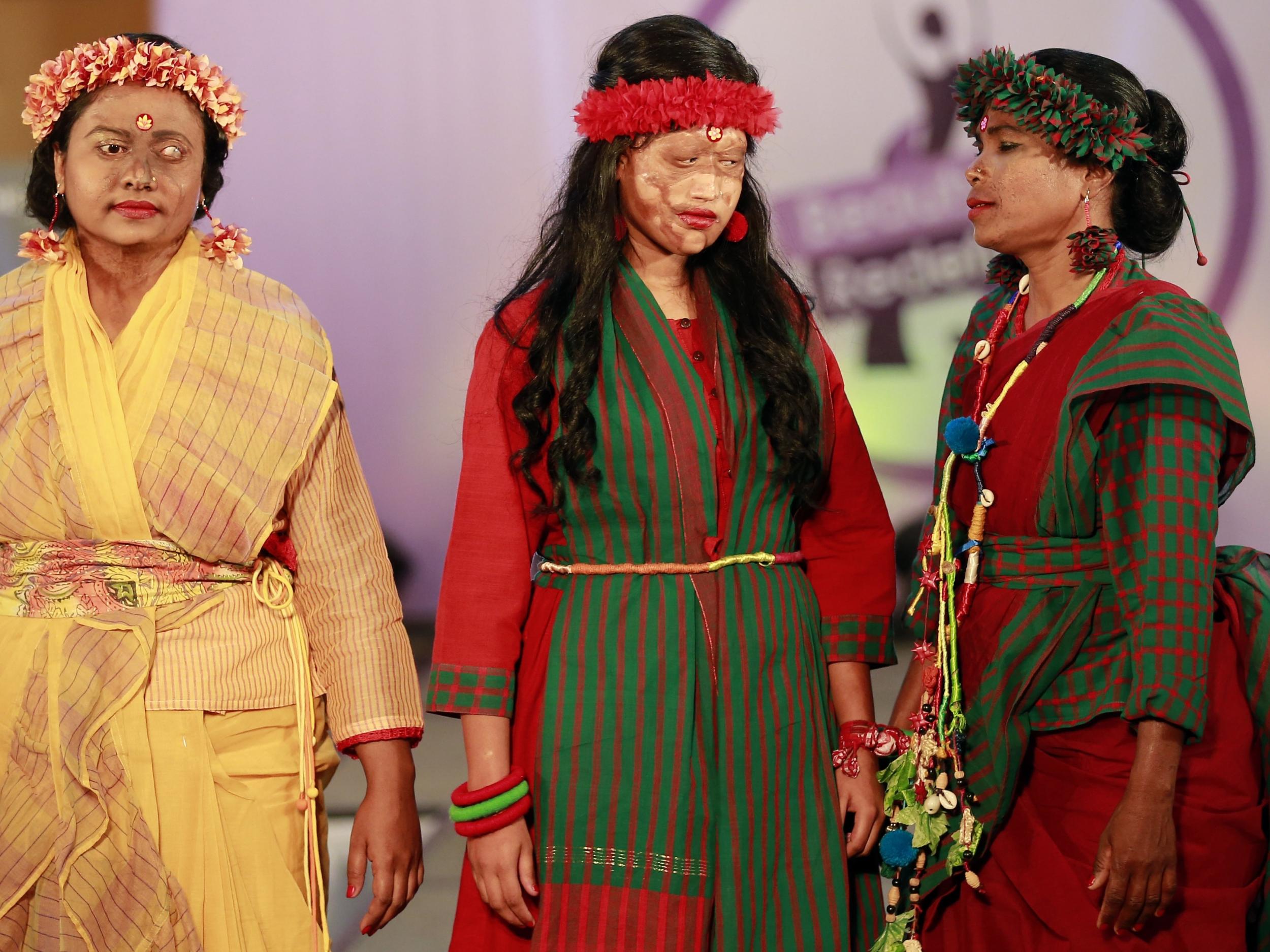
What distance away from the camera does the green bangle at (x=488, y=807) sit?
6.55 feet

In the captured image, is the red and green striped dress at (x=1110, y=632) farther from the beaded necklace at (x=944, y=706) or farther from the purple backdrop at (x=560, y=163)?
the purple backdrop at (x=560, y=163)

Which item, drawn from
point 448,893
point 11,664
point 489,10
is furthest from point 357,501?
point 489,10

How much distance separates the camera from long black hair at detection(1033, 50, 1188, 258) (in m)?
2.26

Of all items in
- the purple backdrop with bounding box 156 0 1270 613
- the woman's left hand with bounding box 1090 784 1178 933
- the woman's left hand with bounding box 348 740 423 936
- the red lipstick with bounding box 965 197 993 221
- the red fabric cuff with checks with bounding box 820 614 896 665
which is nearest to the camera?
the woman's left hand with bounding box 1090 784 1178 933

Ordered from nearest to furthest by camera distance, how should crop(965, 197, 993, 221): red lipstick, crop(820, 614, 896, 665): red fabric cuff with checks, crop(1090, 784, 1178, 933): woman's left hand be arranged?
1. crop(1090, 784, 1178, 933): woman's left hand
2. crop(820, 614, 896, 665): red fabric cuff with checks
3. crop(965, 197, 993, 221): red lipstick

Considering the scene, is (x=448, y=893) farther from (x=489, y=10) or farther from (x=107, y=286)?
(x=489, y=10)

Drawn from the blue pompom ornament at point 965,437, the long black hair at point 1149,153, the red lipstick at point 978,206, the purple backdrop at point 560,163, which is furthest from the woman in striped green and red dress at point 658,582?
the purple backdrop at point 560,163

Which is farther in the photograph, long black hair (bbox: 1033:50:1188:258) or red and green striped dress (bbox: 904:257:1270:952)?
long black hair (bbox: 1033:50:1188:258)

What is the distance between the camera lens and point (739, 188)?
7.18 ft

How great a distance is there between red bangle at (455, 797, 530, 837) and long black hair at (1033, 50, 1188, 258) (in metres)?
1.32

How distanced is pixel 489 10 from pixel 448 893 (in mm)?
2824

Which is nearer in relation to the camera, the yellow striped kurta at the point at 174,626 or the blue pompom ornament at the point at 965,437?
the yellow striped kurta at the point at 174,626

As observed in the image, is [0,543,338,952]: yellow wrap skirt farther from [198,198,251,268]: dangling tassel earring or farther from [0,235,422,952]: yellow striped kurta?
[198,198,251,268]: dangling tassel earring

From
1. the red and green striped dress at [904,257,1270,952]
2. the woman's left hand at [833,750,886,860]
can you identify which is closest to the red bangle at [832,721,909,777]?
the woman's left hand at [833,750,886,860]
